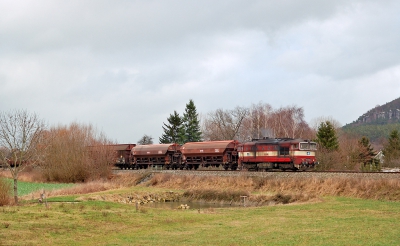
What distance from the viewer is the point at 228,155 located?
191 feet

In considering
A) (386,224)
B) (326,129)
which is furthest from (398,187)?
(326,129)

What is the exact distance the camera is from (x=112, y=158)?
62.8 m

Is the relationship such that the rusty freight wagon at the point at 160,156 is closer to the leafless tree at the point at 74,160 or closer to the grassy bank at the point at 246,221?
the leafless tree at the point at 74,160

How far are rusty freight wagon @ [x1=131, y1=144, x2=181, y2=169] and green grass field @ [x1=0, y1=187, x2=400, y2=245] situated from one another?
36.1m

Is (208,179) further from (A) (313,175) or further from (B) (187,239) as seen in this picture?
(B) (187,239)

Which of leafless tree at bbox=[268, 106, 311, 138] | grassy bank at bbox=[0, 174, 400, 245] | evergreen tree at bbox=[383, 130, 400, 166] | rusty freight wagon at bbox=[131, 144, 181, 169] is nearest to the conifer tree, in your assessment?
evergreen tree at bbox=[383, 130, 400, 166]

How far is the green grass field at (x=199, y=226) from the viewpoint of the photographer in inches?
716

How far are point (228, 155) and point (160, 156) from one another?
11953 mm

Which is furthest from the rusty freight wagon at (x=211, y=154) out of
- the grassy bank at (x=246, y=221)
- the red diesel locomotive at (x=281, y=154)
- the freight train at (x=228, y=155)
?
the grassy bank at (x=246, y=221)

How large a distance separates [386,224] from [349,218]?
271cm

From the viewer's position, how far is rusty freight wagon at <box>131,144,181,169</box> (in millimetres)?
65438

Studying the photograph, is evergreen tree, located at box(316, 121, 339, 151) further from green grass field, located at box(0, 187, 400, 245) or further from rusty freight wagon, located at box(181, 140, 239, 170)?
green grass field, located at box(0, 187, 400, 245)

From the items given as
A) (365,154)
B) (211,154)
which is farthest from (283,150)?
(365,154)

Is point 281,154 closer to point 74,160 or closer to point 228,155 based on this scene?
point 228,155
